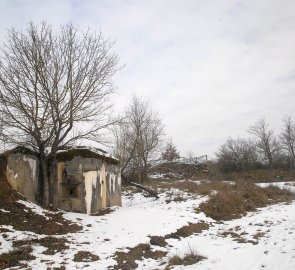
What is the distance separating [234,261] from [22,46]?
427 inches

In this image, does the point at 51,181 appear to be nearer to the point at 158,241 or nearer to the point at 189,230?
the point at 158,241

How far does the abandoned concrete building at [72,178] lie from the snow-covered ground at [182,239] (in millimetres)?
898

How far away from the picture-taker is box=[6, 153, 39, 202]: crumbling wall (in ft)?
40.0

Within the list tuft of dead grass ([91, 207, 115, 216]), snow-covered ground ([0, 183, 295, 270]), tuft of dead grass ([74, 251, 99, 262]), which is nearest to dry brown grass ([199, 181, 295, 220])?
snow-covered ground ([0, 183, 295, 270])

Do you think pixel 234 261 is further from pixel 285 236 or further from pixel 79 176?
pixel 79 176

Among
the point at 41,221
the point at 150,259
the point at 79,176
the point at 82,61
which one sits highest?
the point at 82,61

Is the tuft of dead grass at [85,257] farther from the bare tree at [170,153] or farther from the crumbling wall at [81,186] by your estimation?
the bare tree at [170,153]

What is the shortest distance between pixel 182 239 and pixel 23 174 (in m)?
6.65

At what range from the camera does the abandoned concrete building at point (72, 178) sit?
12.5 metres

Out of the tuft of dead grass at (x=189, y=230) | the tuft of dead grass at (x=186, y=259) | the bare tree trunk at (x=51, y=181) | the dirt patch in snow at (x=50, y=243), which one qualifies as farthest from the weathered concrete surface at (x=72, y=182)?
the tuft of dead grass at (x=186, y=259)

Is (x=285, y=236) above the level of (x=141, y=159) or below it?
below

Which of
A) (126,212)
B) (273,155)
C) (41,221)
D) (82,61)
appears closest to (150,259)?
(41,221)

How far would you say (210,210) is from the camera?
1523 centimetres

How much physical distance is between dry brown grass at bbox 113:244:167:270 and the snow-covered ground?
0.67 feet
